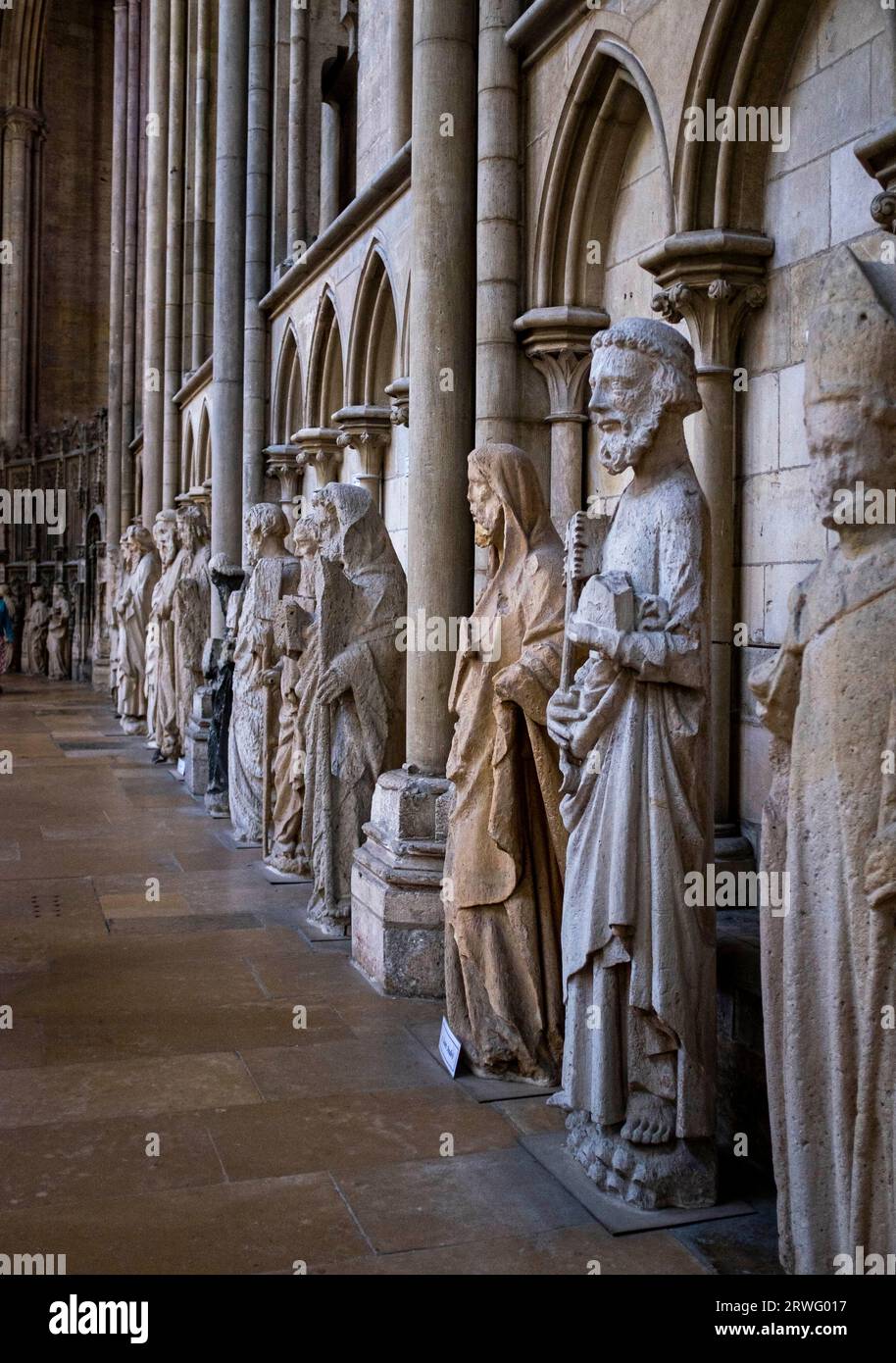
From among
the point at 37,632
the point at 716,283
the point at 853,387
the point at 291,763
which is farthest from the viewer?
the point at 37,632

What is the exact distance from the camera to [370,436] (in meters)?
9.21

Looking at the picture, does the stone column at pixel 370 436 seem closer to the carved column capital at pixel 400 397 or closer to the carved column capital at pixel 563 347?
the carved column capital at pixel 400 397

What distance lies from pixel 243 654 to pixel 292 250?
173 inches

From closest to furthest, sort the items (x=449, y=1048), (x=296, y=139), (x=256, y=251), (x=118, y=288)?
1. (x=449, y=1048)
2. (x=296, y=139)
3. (x=256, y=251)
4. (x=118, y=288)

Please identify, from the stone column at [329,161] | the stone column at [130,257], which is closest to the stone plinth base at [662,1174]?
the stone column at [329,161]

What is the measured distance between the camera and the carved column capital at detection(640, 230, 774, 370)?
4.54 metres

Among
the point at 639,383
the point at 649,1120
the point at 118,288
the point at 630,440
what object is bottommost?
the point at 649,1120

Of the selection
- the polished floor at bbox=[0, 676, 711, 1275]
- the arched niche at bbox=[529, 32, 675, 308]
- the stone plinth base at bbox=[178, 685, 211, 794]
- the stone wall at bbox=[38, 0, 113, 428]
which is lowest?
the polished floor at bbox=[0, 676, 711, 1275]

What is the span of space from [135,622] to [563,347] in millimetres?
10923

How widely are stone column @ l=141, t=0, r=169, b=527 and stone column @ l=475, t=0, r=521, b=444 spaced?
12.7 metres

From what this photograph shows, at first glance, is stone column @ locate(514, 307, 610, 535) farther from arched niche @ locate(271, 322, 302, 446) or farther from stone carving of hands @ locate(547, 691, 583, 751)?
arched niche @ locate(271, 322, 302, 446)

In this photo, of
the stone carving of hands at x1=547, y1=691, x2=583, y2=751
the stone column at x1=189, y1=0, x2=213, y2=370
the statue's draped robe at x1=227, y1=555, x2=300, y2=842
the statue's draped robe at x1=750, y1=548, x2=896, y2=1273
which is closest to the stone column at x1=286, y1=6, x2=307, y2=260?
the statue's draped robe at x1=227, y1=555, x2=300, y2=842

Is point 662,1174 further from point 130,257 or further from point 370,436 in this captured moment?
point 130,257

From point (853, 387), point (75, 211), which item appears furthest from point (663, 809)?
point (75, 211)
